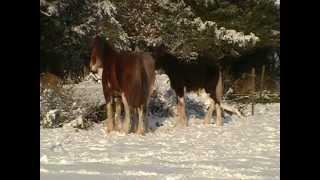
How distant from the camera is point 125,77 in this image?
12.2 meters

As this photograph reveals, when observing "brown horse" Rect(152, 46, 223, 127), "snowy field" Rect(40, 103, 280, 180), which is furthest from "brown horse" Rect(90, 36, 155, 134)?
"brown horse" Rect(152, 46, 223, 127)

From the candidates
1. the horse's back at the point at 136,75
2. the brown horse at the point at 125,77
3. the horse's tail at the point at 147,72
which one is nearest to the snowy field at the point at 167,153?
the brown horse at the point at 125,77

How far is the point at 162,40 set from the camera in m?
19.9

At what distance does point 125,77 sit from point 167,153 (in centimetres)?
322

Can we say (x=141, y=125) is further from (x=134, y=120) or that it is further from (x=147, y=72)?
(x=147, y=72)

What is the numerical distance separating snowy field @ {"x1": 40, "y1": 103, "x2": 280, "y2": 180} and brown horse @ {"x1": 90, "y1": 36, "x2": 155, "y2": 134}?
1.95 feet

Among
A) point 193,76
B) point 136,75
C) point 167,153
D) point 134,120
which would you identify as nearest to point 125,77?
point 136,75

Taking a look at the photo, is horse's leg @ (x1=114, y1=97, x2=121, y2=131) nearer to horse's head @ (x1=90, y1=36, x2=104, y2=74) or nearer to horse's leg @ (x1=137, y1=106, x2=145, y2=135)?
horse's leg @ (x1=137, y1=106, x2=145, y2=135)

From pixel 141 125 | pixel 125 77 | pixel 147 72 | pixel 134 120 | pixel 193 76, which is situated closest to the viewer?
pixel 141 125

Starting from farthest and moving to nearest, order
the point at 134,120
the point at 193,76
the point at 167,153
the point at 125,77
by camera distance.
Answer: the point at 193,76 < the point at 134,120 < the point at 125,77 < the point at 167,153
